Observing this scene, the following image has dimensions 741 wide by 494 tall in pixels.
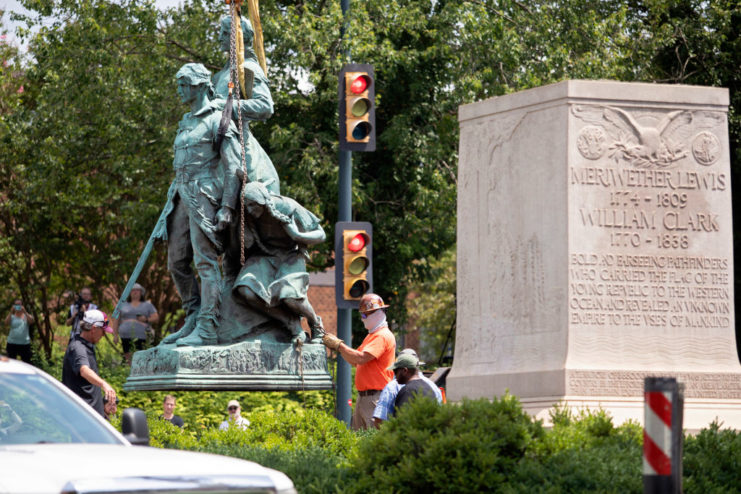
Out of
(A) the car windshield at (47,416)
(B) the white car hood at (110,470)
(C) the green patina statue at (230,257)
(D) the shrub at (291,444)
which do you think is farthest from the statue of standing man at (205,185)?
(B) the white car hood at (110,470)

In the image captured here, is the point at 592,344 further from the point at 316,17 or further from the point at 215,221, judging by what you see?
the point at 316,17

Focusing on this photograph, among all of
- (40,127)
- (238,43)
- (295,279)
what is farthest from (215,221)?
(40,127)

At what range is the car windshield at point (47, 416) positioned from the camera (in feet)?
21.5

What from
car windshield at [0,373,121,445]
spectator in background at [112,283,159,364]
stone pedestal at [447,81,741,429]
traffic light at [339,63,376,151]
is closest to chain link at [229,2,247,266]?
traffic light at [339,63,376,151]

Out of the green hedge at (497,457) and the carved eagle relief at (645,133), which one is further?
the carved eagle relief at (645,133)

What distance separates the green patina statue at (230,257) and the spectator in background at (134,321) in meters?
7.36

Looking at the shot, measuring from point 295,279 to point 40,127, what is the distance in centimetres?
1379

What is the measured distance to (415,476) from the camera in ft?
22.9

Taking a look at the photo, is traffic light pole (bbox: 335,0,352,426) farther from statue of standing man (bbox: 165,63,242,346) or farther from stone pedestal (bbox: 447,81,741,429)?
stone pedestal (bbox: 447,81,741,429)

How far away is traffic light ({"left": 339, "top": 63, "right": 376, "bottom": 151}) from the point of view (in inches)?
544

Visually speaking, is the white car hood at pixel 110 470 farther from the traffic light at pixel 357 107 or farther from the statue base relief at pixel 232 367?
the traffic light at pixel 357 107

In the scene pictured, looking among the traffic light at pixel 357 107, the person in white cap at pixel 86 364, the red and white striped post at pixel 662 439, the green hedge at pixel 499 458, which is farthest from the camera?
the traffic light at pixel 357 107

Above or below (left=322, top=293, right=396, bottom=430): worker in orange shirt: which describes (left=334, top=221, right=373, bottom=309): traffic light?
above

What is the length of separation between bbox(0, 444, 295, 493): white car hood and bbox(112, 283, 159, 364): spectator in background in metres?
15.4
